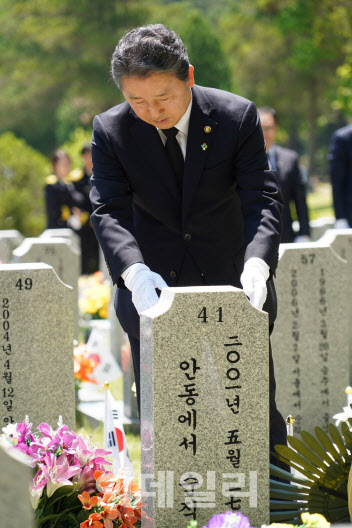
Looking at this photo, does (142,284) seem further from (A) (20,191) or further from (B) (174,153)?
(A) (20,191)

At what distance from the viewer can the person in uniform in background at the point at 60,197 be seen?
1198 centimetres

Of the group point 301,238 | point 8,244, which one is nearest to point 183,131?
point 301,238

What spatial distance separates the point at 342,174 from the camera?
8578mm

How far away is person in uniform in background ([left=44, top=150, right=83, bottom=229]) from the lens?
11977mm

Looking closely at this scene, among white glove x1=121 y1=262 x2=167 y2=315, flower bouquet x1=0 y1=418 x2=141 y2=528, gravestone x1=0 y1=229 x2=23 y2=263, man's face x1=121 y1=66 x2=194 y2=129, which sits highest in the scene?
man's face x1=121 y1=66 x2=194 y2=129

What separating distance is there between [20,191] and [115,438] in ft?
47.0

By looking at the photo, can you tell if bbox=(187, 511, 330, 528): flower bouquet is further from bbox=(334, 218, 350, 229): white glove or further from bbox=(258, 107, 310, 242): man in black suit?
bbox=(334, 218, 350, 229): white glove

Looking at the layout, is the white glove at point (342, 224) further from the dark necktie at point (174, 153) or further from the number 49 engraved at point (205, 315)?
the number 49 engraved at point (205, 315)

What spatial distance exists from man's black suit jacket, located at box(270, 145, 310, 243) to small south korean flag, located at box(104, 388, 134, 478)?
12.0 feet

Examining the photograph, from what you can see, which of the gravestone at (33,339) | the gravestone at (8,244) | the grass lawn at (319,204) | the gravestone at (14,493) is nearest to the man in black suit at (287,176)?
the gravestone at (8,244)

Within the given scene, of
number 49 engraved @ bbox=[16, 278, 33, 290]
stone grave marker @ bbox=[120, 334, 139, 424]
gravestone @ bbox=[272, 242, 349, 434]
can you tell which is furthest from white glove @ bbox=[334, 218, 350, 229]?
number 49 engraved @ bbox=[16, 278, 33, 290]

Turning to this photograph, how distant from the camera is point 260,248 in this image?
3414 millimetres

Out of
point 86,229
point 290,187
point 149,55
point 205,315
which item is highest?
point 149,55

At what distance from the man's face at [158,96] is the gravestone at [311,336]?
8.63ft
